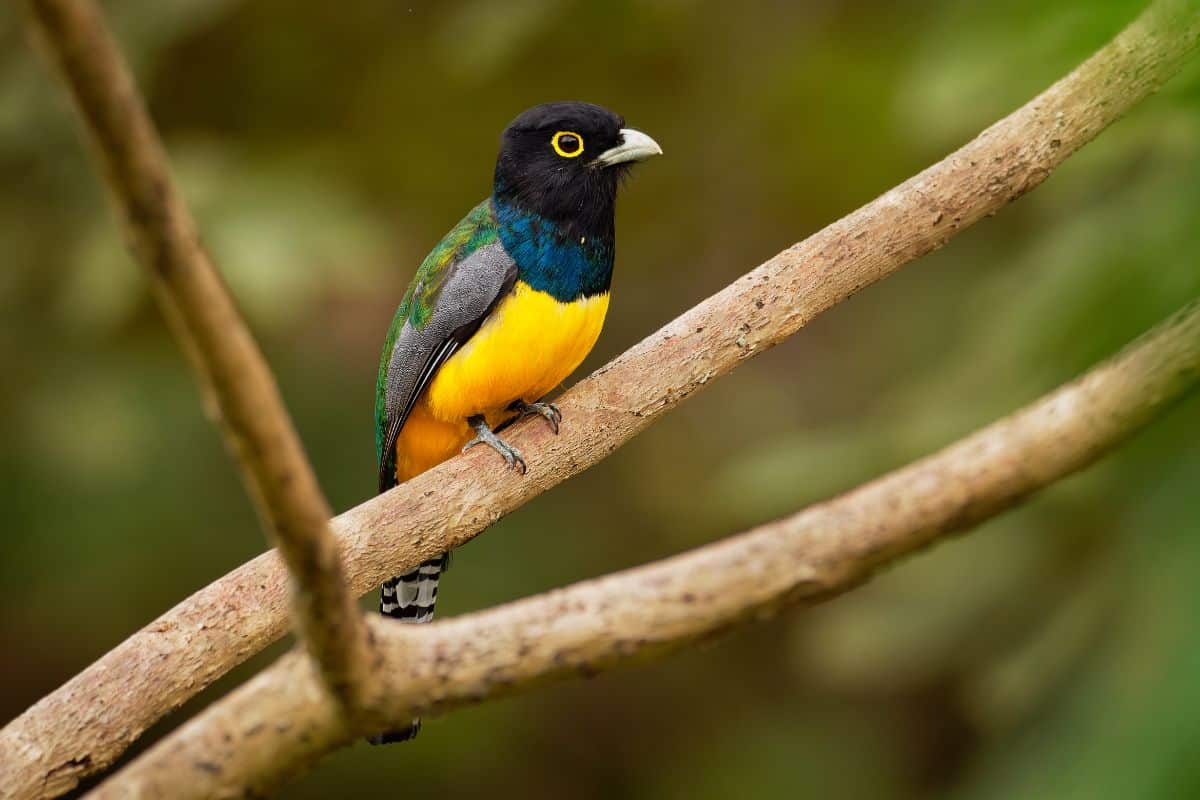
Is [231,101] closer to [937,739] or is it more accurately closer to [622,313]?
[622,313]

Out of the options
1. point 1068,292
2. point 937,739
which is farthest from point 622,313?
point 1068,292

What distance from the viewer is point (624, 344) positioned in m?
7.57

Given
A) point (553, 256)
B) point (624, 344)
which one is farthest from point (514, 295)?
point (624, 344)

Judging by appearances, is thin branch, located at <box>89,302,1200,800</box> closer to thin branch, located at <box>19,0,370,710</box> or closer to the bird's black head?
thin branch, located at <box>19,0,370,710</box>

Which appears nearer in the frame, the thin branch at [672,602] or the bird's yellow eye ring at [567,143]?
the thin branch at [672,602]

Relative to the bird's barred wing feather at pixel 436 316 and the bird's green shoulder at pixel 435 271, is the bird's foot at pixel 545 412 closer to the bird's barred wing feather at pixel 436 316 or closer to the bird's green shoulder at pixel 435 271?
the bird's barred wing feather at pixel 436 316

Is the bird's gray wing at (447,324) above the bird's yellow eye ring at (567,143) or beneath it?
beneath

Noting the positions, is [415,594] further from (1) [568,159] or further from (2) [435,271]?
(1) [568,159]

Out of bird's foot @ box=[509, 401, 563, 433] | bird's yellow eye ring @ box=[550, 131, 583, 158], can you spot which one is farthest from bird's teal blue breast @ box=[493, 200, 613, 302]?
bird's foot @ box=[509, 401, 563, 433]

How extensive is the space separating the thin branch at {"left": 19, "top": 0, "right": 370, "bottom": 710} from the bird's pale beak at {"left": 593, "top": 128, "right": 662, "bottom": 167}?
9.01ft

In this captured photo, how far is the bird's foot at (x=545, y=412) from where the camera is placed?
13.6 feet

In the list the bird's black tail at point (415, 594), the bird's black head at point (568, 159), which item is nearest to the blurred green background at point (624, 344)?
the bird's black head at point (568, 159)

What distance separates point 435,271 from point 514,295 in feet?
1.23

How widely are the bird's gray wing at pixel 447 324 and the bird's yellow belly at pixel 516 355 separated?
34 mm
